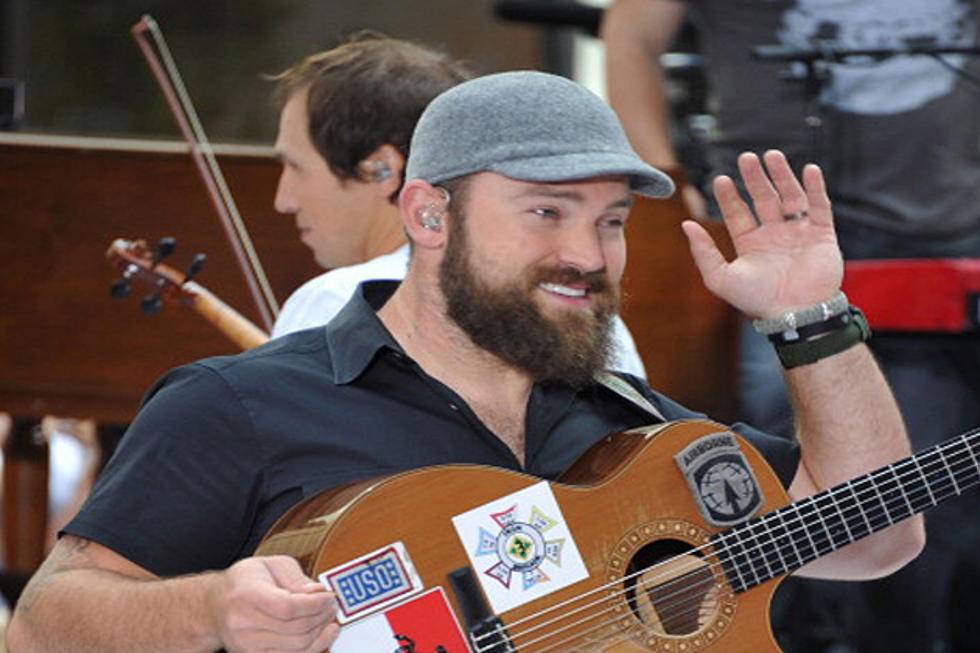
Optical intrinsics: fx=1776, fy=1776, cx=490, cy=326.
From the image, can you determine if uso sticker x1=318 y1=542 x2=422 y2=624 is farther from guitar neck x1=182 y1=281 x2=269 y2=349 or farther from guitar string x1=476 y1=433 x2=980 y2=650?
guitar neck x1=182 y1=281 x2=269 y2=349

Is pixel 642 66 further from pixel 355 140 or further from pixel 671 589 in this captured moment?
pixel 671 589

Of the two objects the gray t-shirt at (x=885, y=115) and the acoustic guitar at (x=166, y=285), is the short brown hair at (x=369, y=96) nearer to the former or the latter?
the acoustic guitar at (x=166, y=285)

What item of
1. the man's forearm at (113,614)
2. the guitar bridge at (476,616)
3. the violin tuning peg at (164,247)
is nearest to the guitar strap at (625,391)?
the guitar bridge at (476,616)

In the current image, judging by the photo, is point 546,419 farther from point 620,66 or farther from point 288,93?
point 620,66

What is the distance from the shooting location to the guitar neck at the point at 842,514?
2.87 m

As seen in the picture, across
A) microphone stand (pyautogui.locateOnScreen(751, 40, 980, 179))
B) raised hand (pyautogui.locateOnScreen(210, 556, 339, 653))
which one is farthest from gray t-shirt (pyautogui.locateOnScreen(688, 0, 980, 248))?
raised hand (pyautogui.locateOnScreen(210, 556, 339, 653))

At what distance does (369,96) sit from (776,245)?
115 centimetres

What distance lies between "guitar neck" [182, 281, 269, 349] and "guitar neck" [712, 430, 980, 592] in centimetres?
150

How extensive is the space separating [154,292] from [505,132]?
5.03ft

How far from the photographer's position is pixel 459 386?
2.96 meters

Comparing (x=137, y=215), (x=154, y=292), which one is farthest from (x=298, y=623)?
(x=137, y=215)

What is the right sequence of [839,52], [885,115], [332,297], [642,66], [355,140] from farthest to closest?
1. [642,66]
2. [885,115]
3. [839,52]
4. [355,140]
5. [332,297]

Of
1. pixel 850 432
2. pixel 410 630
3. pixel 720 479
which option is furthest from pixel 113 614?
pixel 850 432

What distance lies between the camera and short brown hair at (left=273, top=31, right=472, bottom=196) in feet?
12.9
